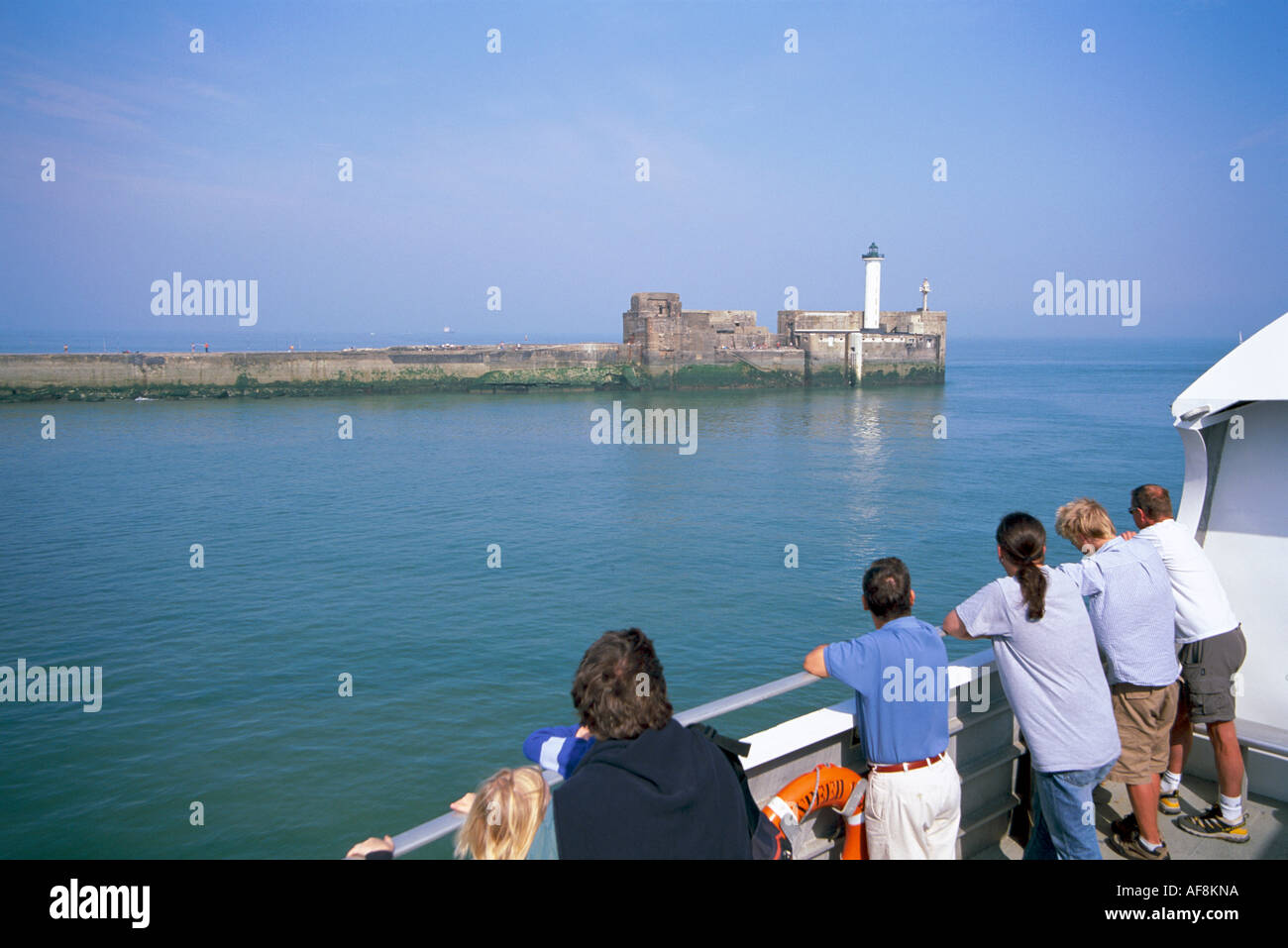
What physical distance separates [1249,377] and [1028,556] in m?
1.88

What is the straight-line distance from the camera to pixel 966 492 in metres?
23.2

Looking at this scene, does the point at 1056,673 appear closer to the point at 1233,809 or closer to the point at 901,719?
the point at 901,719

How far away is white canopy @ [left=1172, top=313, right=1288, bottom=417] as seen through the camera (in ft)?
12.3

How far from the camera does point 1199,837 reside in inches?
136

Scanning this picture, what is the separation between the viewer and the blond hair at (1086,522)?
3.39 m

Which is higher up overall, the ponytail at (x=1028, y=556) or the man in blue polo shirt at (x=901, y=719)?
the ponytail at (x=1028, y=556)

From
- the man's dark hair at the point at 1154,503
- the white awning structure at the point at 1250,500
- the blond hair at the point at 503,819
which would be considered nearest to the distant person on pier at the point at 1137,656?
the man's dark hair at the point at 1154,503

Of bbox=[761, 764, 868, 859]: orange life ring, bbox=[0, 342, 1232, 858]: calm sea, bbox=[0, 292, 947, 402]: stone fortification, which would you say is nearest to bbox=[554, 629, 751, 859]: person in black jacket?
bbox=[761, 764, 868, 859]: orange life ring

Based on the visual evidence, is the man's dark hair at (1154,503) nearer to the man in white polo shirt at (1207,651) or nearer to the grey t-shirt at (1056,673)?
the man in white polo shirt at (1207,651)

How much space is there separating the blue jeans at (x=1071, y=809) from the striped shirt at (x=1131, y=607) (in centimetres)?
57

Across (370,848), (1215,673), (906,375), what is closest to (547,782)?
(370,848)

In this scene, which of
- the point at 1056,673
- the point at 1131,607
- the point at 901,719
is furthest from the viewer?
the point at 1131,607

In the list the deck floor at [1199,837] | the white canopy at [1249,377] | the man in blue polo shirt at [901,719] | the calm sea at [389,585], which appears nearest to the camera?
the man in blue polo shirt at [901,719]
